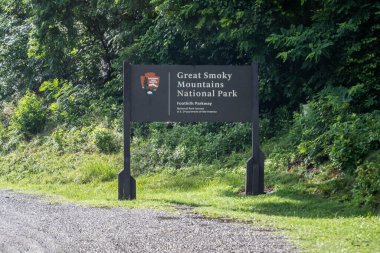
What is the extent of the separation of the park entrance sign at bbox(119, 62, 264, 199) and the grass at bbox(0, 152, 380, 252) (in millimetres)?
769

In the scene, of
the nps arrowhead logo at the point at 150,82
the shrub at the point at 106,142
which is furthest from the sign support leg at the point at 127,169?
the shrub at the point at 106,142

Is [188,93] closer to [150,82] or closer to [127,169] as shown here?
[150,82]

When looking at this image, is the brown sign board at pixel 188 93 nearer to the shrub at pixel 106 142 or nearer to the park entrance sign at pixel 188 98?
the park entrance sign at pixel 188 98

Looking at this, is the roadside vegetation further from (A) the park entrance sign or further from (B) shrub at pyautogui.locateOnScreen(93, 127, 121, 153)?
(A) the park entrance sign

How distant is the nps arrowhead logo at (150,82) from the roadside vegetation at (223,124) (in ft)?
8.09

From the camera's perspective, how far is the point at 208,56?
81.8ft

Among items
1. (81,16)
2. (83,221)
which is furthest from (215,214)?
(81,16)

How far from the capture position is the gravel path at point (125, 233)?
9719 mm

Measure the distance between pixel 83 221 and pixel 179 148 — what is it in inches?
371

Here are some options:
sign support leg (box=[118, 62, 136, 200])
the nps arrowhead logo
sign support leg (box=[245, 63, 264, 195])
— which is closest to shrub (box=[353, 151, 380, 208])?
sign support leg (box=[245, 63, 264, 195])

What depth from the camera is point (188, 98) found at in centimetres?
1675

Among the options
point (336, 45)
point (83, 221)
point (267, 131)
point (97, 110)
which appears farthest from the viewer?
point (97, 110)

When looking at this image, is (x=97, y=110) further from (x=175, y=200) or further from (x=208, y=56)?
(x=175, y=200)

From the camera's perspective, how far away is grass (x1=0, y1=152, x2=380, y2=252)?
423 inches
